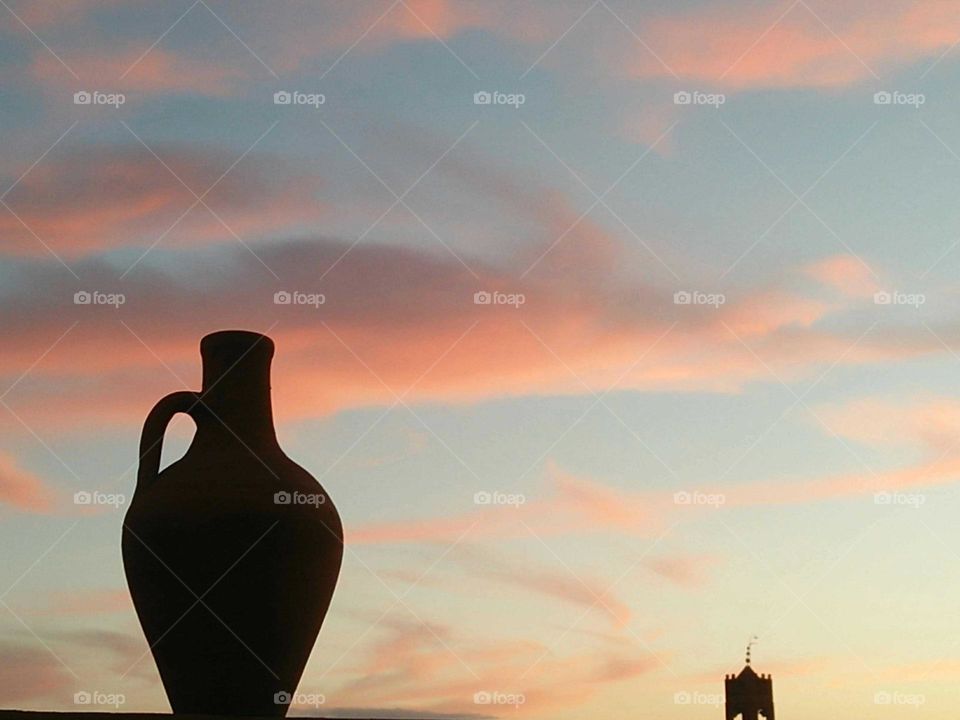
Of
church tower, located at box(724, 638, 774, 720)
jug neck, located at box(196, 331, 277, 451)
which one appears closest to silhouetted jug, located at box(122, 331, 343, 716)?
jug neck, located at box(196, 331, 277, 451)

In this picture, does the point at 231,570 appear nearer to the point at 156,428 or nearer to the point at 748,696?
the point at 156,428

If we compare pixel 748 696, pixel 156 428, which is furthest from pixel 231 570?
pixel 748 696

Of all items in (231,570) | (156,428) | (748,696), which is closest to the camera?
(231,570)

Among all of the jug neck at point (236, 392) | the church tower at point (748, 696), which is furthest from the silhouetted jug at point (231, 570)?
the church tower at point (748, 696)

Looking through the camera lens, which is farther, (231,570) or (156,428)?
(156,428)

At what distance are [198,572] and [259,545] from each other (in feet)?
1.50

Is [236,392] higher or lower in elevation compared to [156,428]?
higher

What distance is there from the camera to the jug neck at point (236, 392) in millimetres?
9172

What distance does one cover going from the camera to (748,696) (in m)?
27.2

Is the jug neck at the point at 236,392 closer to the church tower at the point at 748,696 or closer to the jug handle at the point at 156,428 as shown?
the jug handle at the point at 156,428

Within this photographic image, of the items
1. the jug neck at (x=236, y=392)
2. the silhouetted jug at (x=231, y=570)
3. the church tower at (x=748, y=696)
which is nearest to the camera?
the silhouetted jug at (x=231, y=570)

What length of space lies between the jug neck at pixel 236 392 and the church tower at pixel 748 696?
19.7 metres

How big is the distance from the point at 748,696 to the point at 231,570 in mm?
20793

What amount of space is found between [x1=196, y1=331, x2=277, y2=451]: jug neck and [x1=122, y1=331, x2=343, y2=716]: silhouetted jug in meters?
0.02
